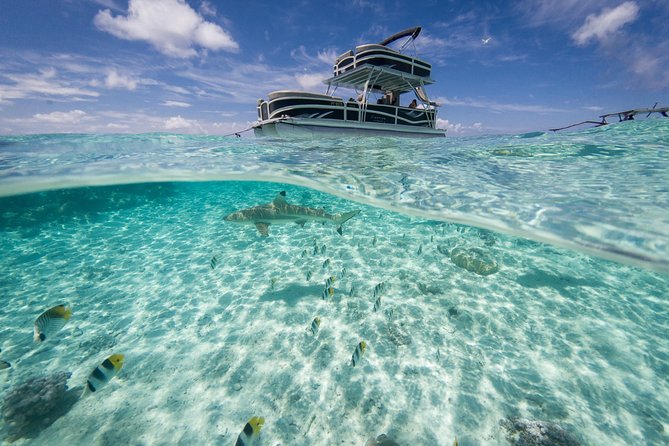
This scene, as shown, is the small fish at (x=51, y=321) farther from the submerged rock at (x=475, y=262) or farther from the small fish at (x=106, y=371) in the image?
the submerged rock at (x=475, y=262)

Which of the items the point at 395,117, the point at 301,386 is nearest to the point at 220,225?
the point at 301,386

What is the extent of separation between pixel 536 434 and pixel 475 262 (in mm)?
6641

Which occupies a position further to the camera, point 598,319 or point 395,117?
point 395,117

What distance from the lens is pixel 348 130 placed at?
28.5 metres

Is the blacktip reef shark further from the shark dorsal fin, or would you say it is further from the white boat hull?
the white boat hull

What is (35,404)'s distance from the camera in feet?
17.6

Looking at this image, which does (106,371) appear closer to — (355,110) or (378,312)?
(378,312)

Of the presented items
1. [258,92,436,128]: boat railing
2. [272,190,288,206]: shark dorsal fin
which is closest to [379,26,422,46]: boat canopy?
[258,92,436,128]: boat railing

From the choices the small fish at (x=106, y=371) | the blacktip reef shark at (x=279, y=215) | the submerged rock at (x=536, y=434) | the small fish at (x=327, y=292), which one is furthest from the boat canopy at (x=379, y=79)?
the small fish at (x=106, y=371)

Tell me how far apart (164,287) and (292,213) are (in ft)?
19.0

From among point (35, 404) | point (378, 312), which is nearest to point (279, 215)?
point (378, 312)

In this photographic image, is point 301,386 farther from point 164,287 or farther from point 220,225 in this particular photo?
point 220,225

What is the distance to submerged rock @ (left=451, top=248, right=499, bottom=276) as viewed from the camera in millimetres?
10348

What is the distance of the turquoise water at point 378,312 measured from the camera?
5.14m
